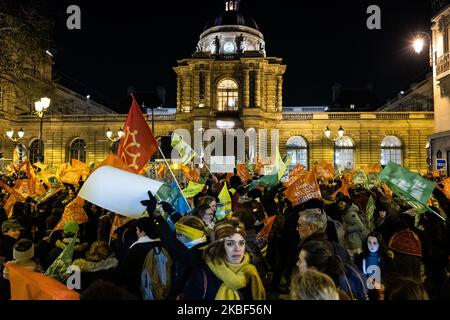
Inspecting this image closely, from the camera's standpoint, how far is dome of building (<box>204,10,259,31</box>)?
5853cm

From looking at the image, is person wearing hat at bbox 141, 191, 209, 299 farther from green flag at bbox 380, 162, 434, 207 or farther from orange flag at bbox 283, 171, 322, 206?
orange flag at bbox 283, 171, 322, 206

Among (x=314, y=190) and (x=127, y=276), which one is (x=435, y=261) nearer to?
(x=314, y=190)

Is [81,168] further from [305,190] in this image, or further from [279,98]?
[279,98]

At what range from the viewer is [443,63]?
28109 mm

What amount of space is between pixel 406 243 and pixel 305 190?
241 centimetres

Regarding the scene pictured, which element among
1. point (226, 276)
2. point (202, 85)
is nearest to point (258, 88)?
point (202, 85)

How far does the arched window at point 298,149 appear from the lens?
43.4 metres

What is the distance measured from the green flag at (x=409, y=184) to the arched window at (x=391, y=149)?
40.1 m

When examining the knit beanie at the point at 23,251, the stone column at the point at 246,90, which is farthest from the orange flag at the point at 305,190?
the stone column at the point at 246,90

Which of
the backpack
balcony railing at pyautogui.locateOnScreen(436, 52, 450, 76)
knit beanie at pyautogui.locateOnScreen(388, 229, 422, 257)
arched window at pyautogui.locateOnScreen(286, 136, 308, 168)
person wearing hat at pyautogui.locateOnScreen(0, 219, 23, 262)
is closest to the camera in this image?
the backpack

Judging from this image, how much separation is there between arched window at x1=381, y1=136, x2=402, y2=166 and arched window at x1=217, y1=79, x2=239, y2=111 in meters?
17.4

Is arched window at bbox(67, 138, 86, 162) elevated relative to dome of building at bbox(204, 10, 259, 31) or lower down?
lower down

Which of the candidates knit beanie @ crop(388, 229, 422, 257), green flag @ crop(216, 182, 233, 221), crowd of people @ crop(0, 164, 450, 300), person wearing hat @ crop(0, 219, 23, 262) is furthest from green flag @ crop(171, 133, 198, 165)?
knit beanie @ crop(388, 229, 422, 257)

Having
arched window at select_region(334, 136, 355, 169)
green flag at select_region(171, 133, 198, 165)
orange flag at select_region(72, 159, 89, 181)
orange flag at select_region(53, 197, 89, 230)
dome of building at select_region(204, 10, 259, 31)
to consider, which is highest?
dome of building at select_region(204, 10, 259, 31)
